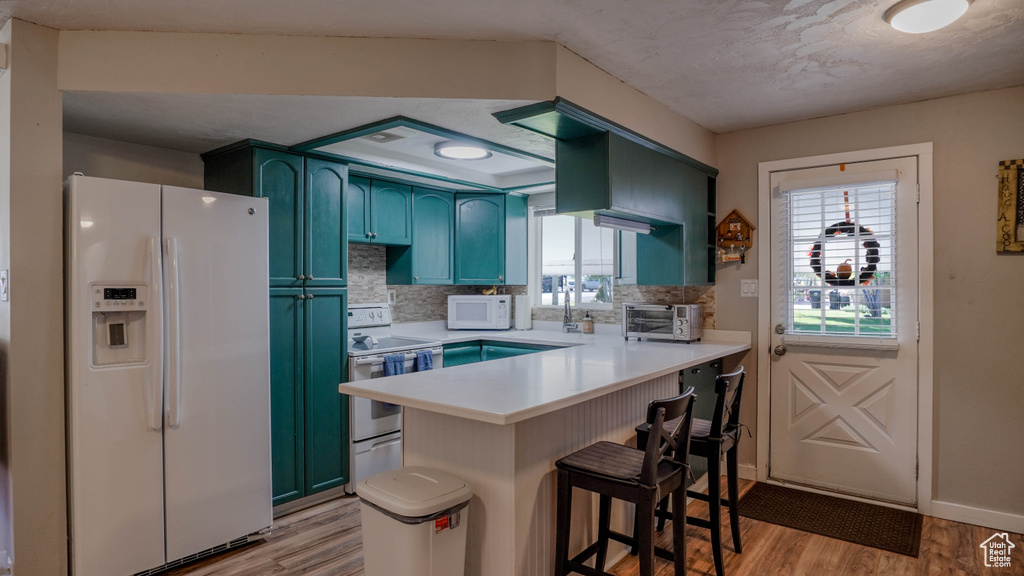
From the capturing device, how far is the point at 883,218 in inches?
130

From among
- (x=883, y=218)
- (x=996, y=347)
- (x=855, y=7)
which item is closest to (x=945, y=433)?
(x=996, y=347)

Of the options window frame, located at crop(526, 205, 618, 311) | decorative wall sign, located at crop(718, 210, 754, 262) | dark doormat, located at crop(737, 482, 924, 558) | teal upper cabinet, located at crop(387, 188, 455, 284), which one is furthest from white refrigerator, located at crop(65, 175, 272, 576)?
decorative wall sign, located at crop(718, 210, 754, 262)

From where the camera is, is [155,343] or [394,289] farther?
[394,289]

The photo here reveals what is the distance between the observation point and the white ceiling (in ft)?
6.95

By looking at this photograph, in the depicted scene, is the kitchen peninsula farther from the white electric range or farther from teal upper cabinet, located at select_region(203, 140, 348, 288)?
teal upper cabinet, located at select_region(203, 140, 348, 288)

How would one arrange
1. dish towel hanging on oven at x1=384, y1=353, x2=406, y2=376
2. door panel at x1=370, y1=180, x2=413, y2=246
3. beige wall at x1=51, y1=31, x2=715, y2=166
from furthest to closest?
door panel at x1=370, y1=180, x2=413, y2=246
dish towel hanging on oven at x1=384, y1=353, x2=406, y2=376
beige wall at x1=51, y1=31, x2=715, y2=166

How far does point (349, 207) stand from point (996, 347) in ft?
12.9

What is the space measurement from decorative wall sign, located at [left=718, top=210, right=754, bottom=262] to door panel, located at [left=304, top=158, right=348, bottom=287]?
2563 millimetres

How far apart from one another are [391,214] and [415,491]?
8.69 ft

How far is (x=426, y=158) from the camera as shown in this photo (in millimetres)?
4094

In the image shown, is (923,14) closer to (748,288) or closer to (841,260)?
(841,260)

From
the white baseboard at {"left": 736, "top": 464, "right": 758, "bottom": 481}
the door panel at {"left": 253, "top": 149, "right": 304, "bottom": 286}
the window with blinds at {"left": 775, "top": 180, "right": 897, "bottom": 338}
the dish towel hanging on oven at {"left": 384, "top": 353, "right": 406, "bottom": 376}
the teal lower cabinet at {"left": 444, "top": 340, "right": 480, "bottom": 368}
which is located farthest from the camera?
the teal lower cabinet at {"left": 444, "top": 340, "right": 480, "bottom": 368}

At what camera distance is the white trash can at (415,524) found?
6.01 ft

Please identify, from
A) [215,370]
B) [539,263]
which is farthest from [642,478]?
[539,263]
